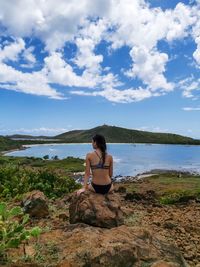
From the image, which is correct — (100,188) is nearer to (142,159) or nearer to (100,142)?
(100,142)

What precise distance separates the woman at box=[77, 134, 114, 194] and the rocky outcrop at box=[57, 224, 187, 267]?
6.03 feet

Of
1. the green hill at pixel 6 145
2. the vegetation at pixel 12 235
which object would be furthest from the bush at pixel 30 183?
the green hill at pixel 6 145

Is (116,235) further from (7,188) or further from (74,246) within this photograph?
(7,188)

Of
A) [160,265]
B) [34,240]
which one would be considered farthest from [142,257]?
[34,240]

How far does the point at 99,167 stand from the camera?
1062cm

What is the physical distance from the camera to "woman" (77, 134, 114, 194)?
10.5 metres

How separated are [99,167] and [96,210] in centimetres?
132

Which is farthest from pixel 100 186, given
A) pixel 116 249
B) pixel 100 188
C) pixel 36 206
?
pixel 116 249

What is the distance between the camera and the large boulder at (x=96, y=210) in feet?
31.3

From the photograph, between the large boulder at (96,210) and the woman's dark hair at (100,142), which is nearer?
the large boulder at (96,210)

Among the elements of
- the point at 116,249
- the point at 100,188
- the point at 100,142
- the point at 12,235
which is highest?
the point at 100,142

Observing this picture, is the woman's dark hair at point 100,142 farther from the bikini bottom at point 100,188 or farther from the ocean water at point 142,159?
the ocean water at point 142,159

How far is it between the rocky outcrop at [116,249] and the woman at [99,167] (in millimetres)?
1836

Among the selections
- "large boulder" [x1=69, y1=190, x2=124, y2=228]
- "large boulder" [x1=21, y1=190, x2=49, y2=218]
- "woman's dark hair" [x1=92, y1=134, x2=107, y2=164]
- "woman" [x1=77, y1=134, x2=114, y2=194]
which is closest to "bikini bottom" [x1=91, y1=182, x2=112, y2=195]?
"woman" [x1=77, y1=134, x2=114, y2=194]
